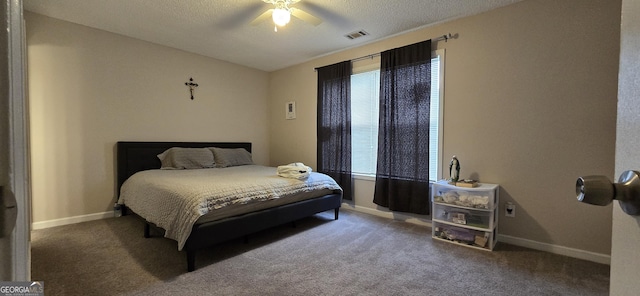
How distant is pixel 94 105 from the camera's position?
10.4ft

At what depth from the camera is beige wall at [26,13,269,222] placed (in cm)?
286

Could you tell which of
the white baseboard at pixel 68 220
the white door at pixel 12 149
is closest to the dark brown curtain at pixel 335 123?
the white baseboard at pixel 68 220

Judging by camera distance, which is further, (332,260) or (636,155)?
→ (332,260)

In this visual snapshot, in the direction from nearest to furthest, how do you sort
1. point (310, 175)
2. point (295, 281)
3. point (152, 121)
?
point (295, 281) → point (310, 175) → point (152, 121)

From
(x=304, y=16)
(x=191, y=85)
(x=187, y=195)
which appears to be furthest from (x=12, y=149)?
(x=191, y=85)

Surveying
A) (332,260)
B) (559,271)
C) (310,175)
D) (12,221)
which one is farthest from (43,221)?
(559,271)

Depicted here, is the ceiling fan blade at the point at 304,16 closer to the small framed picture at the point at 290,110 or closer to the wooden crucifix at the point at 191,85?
the small framed picture at the point at 290,110

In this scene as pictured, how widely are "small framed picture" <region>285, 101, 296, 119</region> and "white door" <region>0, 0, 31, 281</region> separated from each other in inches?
167

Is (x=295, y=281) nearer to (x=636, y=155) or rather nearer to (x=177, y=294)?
(x=177, y=294)

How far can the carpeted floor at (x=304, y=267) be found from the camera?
1799 mm

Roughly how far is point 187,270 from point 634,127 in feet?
8.04

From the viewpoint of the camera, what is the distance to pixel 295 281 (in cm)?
189

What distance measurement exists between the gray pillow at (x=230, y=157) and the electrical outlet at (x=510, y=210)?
3.52 meters

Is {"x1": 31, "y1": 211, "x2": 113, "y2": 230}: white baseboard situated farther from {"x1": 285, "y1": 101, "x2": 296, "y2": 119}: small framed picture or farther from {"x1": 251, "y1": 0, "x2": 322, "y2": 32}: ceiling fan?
{"x1": 251, "y1": 0, "x2": 322, "y2": 32}: ceiling fan
